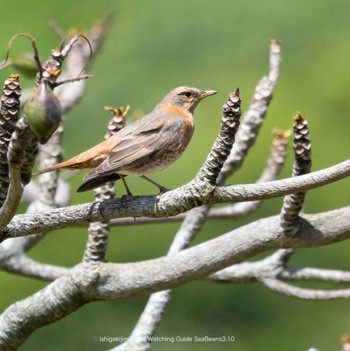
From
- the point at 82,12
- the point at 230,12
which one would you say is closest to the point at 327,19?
the point at 230,12

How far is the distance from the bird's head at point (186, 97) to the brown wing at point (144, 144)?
42 cm

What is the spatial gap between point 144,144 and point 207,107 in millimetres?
3210

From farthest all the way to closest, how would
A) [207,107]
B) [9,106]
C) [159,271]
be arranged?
1. [207,107]
2. [159,271]
3. [9,106]

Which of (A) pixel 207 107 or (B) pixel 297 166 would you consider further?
(A) pixel 207 107

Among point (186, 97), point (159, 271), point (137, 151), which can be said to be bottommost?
point (159, 271)

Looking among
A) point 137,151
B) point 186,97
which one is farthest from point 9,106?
point 186,97

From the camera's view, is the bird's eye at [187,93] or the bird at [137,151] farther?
the bird's eye at [187,93]

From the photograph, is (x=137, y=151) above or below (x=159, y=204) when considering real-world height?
above

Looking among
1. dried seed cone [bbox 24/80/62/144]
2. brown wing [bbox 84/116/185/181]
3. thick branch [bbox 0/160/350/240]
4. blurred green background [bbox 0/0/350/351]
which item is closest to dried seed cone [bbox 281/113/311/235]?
thick branch [bbox 0/160/350/240]

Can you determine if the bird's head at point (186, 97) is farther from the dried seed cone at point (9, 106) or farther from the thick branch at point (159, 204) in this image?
the dried seed cone at point (9, 106)

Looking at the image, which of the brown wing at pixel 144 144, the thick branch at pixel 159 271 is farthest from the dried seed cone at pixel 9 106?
the brown wing at pixel 144 144

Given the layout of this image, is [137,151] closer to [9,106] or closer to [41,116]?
[9,106]

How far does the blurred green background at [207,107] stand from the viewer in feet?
20.5

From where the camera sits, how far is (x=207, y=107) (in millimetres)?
7434
